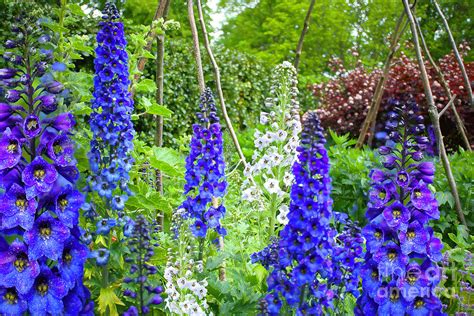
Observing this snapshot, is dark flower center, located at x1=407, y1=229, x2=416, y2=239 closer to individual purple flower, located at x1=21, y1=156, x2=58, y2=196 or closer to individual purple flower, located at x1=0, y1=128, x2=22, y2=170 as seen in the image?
individual purple flower, located at x1=21, y1=156, x2=58, y2=196

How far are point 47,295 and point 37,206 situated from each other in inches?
11.6

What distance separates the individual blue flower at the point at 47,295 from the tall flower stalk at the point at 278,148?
1420 mm

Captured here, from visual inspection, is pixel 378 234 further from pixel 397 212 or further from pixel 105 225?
pixel 105 225

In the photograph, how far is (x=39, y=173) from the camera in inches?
71.6

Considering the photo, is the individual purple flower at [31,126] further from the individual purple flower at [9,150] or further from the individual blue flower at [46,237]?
the individual blue flower at [46,237]

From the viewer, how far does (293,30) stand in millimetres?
19734

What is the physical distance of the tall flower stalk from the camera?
120 inches

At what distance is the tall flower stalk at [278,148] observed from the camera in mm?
3055

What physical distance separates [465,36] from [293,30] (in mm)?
6510

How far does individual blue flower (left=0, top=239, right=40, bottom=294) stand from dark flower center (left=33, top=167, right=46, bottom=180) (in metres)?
→ 0.22

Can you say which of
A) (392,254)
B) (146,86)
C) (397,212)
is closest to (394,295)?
(392,254)

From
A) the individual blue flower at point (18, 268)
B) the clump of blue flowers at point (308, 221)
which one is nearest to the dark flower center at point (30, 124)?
the individual blue flower at point (18, 268)

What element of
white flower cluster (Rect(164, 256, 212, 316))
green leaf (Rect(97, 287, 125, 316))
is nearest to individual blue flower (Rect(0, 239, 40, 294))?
green leaf (Rect(97, 287, 125, 316))

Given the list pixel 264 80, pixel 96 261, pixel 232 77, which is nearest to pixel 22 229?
pixel 96 261
